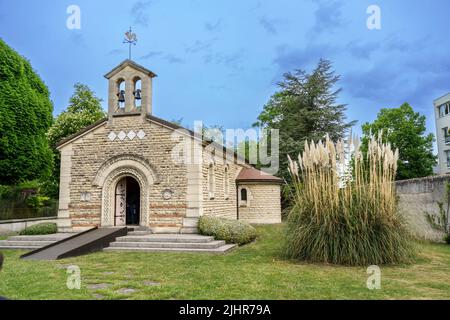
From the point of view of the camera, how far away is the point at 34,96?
21.2m

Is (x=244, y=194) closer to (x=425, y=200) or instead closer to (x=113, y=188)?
(x=113, y=188)

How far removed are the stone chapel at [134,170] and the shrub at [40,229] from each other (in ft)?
1.05

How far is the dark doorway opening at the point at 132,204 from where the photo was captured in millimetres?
16062

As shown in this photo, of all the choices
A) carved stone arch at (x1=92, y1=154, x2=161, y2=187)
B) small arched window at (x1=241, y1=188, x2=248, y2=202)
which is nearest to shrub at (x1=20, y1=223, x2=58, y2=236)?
carved stone arch at (x1=92, y1=154, x2=161, y2=187)

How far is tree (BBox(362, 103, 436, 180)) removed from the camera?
108ft

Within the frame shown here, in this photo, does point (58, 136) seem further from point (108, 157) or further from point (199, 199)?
point (199, 199)

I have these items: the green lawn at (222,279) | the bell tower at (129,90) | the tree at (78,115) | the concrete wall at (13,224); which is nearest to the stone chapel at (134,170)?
the bell tower at (129,90)

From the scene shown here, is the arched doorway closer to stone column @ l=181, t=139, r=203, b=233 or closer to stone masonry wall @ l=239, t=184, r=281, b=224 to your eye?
stone column @ l=181, t=139, r=203, b=233

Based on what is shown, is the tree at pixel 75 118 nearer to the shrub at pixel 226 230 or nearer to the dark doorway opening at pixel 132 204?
the dark doorway opening at pixel 132 204

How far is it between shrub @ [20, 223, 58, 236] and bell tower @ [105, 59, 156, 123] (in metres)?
5.35

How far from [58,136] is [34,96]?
6.52m

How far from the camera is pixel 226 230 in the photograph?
12.5 metres
